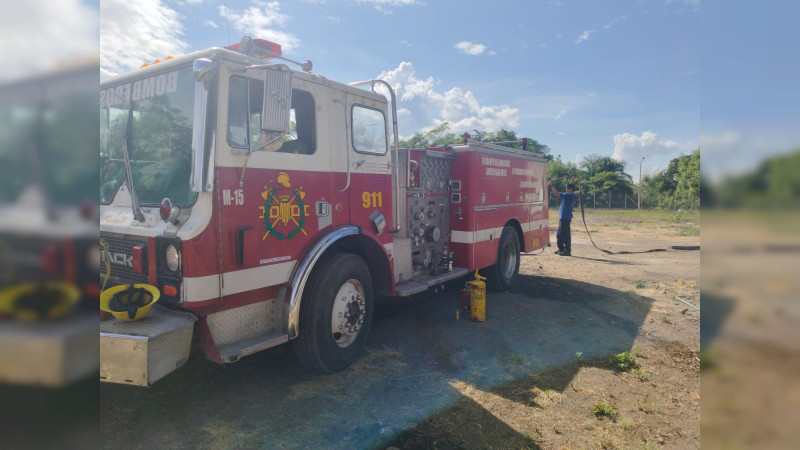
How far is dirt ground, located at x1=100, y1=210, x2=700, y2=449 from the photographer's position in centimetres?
329

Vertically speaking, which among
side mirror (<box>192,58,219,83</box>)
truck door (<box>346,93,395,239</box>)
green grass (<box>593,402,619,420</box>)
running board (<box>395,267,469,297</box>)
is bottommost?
green grass (<box>593,402,619,420</box>)

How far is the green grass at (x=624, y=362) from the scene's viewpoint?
15.0ft

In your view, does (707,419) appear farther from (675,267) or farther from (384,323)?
(675,267)

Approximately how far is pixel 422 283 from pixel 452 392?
5.57 feet

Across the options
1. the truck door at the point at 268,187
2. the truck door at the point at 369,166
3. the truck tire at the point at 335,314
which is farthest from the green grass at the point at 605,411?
the truck door at the point at 268,187

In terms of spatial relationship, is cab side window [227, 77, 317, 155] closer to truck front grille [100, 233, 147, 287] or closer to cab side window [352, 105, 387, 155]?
cab side window [352, 105, 387, 155]

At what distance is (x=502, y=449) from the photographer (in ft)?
10.3

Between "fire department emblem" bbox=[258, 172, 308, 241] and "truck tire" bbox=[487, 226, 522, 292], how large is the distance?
164 inches

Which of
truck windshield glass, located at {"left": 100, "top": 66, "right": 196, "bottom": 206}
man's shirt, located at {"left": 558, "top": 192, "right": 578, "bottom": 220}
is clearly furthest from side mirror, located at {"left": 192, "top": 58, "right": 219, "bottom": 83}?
man's shirt, located at {"left": 558, "top": 192, "right": 578, "bottom": 220}

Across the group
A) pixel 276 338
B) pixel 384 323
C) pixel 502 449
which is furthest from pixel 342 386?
pixel 384 323

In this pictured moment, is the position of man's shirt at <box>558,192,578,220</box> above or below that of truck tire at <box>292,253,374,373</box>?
above

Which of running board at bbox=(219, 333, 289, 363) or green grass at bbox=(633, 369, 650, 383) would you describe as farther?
green grass at bbox=(633, 369, 650, 383)

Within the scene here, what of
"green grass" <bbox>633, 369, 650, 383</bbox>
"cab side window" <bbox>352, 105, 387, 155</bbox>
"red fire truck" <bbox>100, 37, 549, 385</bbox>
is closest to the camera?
"red fire truck" <bbox>100, 37, 549, 385</bbox>

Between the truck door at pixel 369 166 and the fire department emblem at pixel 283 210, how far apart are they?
0.66 meters
